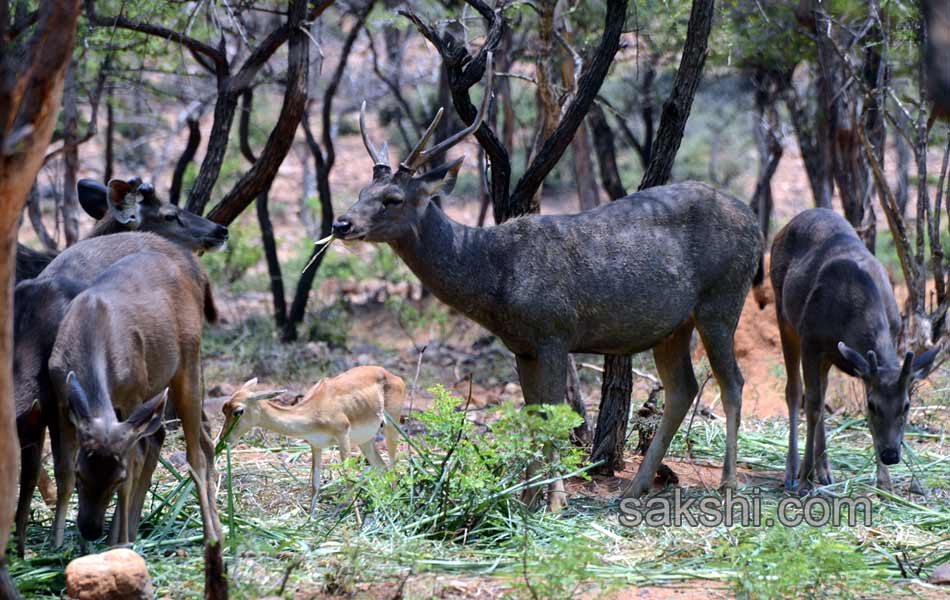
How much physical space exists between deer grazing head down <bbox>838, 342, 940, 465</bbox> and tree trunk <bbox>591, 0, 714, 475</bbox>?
1.64 m

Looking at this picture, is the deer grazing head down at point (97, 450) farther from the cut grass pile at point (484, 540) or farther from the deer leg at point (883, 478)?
the deer leg at point (883, 478)

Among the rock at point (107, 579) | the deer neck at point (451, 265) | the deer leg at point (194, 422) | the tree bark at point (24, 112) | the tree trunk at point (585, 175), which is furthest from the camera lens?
the tree trunk at point (585, 175)

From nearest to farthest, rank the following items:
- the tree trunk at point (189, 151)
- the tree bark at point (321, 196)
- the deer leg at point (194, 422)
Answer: the deer leg at point (194, 422) < the tree trunk at point (189, 151) < the tree bark at point (321, 196)

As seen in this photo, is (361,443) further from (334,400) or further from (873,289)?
(873,289)

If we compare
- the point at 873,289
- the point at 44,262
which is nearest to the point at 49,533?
the point at 44,262

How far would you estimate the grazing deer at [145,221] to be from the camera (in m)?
8.84

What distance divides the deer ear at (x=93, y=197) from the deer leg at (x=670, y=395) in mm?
4584

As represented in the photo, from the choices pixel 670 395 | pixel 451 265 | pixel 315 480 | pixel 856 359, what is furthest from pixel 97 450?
pixel 856 359

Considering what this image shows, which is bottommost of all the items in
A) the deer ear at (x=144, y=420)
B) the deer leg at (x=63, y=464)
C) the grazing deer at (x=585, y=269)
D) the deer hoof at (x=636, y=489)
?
the deer hoof at (x=636, y=489)

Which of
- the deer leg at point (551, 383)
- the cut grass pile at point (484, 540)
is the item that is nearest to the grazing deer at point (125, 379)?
the cut grass pile at point (484, 540)

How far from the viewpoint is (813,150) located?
660 inches

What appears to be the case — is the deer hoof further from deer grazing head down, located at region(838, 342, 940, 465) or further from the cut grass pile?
deer grazing head down, located at region(838, 342, 940, 465)

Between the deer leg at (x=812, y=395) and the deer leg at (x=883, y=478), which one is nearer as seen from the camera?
the deer leg at (x=883, y=478)

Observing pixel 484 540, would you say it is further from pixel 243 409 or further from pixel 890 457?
pixel 890 457
